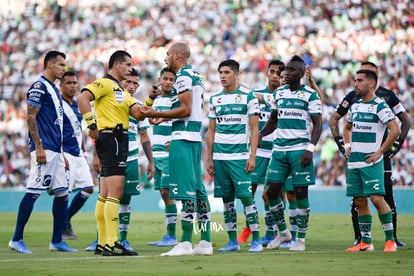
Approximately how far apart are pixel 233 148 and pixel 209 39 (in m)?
23.7

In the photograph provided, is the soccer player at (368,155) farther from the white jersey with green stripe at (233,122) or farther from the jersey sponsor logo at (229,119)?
the jersey sponsor logo at (229,119)

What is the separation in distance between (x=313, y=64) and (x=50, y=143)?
21681 millimetres

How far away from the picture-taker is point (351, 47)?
117 feet

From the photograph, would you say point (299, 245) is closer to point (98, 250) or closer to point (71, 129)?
point (98, 250)

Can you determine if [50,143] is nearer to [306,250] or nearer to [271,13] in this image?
[306,250]

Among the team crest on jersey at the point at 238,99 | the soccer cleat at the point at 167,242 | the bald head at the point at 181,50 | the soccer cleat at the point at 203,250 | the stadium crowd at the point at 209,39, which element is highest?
the stadium crowd at the point at 209,39

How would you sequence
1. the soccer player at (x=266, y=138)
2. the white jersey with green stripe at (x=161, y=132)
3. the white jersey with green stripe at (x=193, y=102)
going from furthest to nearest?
the white jersey with green stripe at (x=161, y=132) < the soccer player at (x=266, y=138) < the white jersey with green stripe at (x=193, y=102)

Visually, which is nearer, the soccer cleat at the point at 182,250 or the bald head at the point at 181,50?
the soccer cleat at the point at 182,250

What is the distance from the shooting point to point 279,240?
15.2m

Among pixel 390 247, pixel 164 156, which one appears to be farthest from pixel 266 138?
pixel 390 247

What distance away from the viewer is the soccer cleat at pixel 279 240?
15.1 meters

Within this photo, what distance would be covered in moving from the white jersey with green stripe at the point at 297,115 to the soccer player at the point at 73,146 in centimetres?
434

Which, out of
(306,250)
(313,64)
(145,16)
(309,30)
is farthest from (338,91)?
(306,250)

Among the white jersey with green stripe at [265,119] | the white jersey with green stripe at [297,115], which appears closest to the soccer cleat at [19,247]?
the white jersey with green stripe at [297,115]
